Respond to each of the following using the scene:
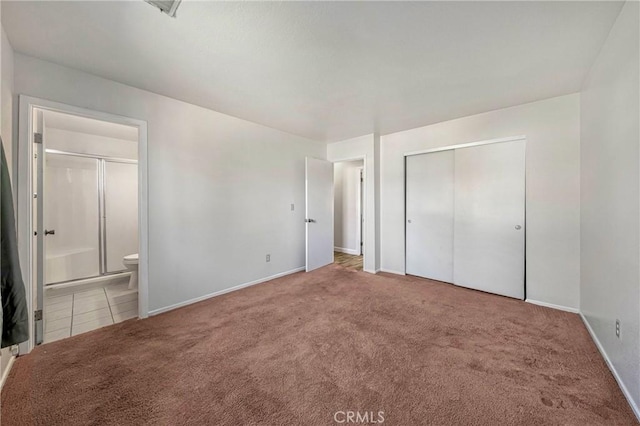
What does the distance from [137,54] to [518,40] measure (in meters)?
2.83

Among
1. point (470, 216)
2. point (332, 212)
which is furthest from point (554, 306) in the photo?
point (332, 212)

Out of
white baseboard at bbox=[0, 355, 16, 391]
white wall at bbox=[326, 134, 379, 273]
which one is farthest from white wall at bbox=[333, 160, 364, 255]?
white baseboard at bbox=[0, 355, 16, 391]

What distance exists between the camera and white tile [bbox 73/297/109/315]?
271cm

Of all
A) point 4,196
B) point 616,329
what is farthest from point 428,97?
point 4,196

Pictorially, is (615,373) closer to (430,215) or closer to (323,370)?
(323,370)

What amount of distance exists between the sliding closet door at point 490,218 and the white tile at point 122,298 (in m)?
4.41

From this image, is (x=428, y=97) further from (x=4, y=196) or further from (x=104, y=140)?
(x=104, y=140)

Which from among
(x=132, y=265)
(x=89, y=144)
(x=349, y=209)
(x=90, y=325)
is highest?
(x=89, y=144)

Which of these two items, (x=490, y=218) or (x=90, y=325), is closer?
(x=90, y=325)

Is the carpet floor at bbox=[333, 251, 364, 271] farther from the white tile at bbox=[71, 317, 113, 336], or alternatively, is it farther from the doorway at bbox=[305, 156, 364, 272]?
the white tile at bbox=[71, 317, 113, 336]

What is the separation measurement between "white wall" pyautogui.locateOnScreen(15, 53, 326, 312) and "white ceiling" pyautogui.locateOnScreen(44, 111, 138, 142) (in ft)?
2.72

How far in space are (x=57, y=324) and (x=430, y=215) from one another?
15.2 ft

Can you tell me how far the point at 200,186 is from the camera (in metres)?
2.84

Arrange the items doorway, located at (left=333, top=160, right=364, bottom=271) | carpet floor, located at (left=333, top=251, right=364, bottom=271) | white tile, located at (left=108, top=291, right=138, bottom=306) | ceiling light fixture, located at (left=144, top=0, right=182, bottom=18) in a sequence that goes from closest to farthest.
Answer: ceiling light fixture, located at (left=144, top=0, right=182, bottom=18) → white tile, located at (left=108, top=291, right=138, bottom=306) → carpet floor, located at (left=333, top=251, right=364, bottom=271) → doorway, located at (left=333, top=160, right=364, bottom=271)
